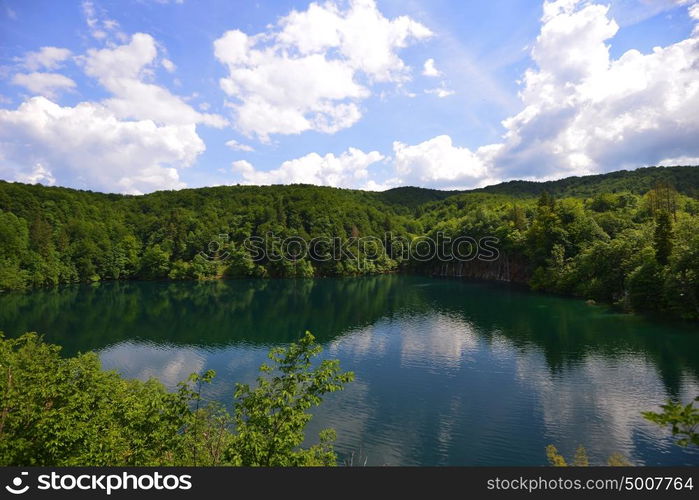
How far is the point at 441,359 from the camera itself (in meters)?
36.0

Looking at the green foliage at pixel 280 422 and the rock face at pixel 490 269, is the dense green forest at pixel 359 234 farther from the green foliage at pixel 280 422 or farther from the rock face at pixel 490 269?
the green foliage at pixel 280 422

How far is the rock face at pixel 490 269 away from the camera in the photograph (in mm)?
87812

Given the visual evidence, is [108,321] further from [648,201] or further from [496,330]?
[648,201]

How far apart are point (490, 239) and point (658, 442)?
82359 millimetres

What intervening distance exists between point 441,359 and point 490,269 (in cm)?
6739

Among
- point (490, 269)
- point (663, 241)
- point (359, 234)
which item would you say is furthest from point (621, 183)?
point (663, 241)

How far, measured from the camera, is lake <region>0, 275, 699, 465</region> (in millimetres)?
21453

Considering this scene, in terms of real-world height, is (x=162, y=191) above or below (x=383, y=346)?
above

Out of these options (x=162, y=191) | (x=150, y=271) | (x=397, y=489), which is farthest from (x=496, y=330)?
(x=162, y=191)

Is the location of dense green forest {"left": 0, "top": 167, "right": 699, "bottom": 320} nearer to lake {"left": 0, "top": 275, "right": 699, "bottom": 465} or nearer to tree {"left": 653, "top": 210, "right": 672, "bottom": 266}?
tree {"left": 653, "top": 210, "right": 672, "bottom": 266}

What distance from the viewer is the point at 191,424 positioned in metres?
13.4

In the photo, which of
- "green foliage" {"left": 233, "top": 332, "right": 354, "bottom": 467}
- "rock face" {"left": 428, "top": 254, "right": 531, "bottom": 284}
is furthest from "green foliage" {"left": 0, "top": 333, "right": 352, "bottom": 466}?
"rock face" {"left": 428, "top": 254, "right": 531, "bottom": 284}

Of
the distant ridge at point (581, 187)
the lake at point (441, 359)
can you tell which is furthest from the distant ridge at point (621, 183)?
the lake at point (441, 359)

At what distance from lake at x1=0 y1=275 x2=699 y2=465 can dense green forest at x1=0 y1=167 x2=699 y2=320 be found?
23.6ft
